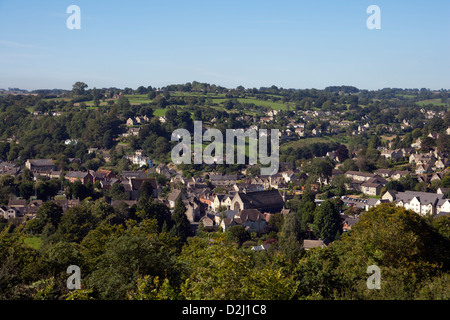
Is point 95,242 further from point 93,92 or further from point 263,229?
point 93,92

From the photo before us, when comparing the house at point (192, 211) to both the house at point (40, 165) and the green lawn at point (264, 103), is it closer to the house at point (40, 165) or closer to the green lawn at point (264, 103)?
the house at point (40, 165)

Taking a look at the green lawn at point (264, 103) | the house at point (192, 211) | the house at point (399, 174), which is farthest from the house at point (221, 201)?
the green lawn at point (264, 103)

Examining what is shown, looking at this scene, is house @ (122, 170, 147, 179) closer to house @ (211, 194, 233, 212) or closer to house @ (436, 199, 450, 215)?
house @ (211, 194, 233, 212)

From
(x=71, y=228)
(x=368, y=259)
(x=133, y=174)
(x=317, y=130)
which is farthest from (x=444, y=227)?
(x=317, y=130)

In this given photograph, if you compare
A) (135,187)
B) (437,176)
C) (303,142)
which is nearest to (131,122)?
(303,142)

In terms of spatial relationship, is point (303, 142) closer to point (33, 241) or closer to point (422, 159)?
point (422, 159)
